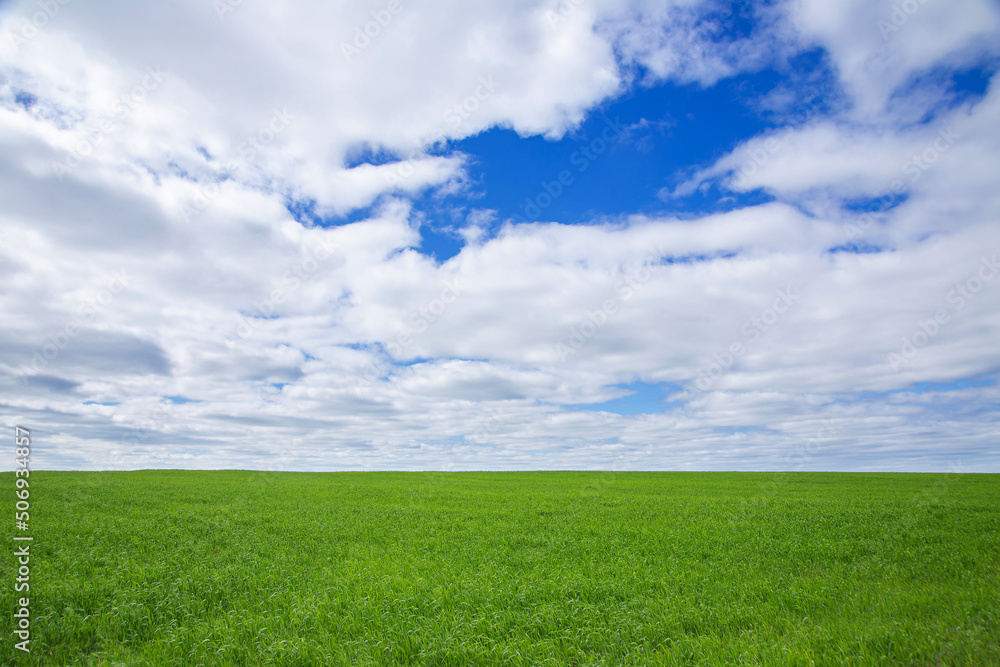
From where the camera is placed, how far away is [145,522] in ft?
69.2

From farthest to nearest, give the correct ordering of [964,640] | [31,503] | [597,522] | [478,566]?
[31,503] < [597,522] < [478,566] < [964,640]

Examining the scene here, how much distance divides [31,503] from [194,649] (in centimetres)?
2645

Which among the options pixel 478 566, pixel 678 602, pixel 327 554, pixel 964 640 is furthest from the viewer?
pixel 327 554

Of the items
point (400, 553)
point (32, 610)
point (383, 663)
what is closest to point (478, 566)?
point (400, 553)

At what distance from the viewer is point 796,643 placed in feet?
27.7

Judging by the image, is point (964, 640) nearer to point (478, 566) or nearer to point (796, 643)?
point (796, 643)

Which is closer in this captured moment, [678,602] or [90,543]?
[678,602]

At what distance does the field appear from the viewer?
29.6ft

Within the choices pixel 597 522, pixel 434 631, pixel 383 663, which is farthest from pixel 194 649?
pixel 597 522

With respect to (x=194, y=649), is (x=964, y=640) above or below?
above

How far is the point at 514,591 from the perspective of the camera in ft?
40.1

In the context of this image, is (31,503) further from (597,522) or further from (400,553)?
(597,522)

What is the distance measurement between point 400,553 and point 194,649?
26.3 feet

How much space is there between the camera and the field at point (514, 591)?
9.02 m
